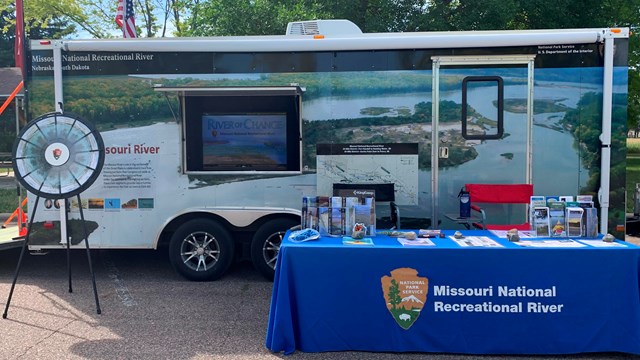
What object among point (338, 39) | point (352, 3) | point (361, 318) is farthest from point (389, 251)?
point (352, 3)

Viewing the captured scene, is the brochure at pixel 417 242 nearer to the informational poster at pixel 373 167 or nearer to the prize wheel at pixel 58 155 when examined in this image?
the informational poster at pixel 373 167

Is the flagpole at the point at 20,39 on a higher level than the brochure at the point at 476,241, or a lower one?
higher

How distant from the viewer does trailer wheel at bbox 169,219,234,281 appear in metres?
5.83

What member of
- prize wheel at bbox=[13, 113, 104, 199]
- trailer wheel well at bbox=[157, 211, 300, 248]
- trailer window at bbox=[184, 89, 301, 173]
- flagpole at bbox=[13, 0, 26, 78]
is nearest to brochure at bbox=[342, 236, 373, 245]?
trailer wheel well at bbox=[157, 211, 300, 248]

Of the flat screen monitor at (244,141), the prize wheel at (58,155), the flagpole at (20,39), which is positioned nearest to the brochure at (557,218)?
the flat screen monitor at (244,141)

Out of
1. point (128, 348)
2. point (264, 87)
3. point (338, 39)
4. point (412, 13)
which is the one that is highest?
point (412, 13)

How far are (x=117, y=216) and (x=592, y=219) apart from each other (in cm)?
462

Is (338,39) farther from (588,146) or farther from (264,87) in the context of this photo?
(588,146)

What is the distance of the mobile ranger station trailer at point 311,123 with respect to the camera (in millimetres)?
5445

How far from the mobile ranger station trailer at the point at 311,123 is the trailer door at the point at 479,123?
14mm

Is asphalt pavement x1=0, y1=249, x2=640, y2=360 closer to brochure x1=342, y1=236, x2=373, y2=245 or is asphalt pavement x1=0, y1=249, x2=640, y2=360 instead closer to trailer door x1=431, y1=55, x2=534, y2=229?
brochure x1=342, y1=236, x2=373, y2=245

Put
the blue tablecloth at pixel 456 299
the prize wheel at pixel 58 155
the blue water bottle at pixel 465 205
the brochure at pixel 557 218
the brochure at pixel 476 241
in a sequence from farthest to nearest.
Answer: the blue water bottle at pixel 465 205 < the prize wheel at pixel 58 155 < the brochure at pixel 557 218 < the brochure at pixel 476 241 < the blue tablecloth at pixel 456 299

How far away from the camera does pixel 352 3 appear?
11.3 metres

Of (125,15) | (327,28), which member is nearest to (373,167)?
(327,28)
